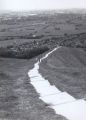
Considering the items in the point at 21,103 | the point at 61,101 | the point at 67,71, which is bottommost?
the point at 67,71

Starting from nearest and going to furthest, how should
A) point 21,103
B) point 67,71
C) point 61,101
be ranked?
1. point 61,101
2. point 21,103
3. point 67,71

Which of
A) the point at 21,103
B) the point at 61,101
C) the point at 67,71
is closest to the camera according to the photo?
the point at 61,101

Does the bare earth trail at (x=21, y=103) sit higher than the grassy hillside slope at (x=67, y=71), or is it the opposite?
the bare earth trail at (x=21, y=103)

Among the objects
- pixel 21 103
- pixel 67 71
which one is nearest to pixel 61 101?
pixel 21 103

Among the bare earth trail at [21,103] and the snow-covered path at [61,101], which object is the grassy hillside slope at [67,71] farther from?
the bare earth trail at [21,103]

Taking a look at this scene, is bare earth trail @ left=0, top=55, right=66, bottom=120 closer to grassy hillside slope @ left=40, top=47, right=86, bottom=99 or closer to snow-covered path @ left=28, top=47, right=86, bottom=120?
snow-covered path @ left=28, top=47, right=86, bottom=120

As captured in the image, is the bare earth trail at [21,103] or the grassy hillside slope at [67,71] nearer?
the bare earth trail at [21,103]

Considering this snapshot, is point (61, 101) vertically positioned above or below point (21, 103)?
above

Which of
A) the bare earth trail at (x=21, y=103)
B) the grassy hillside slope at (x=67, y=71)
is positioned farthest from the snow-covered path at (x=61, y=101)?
the grassy hillside slope at (x=67, y=71)

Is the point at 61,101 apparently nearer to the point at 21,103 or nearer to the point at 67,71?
the point at 21,103
